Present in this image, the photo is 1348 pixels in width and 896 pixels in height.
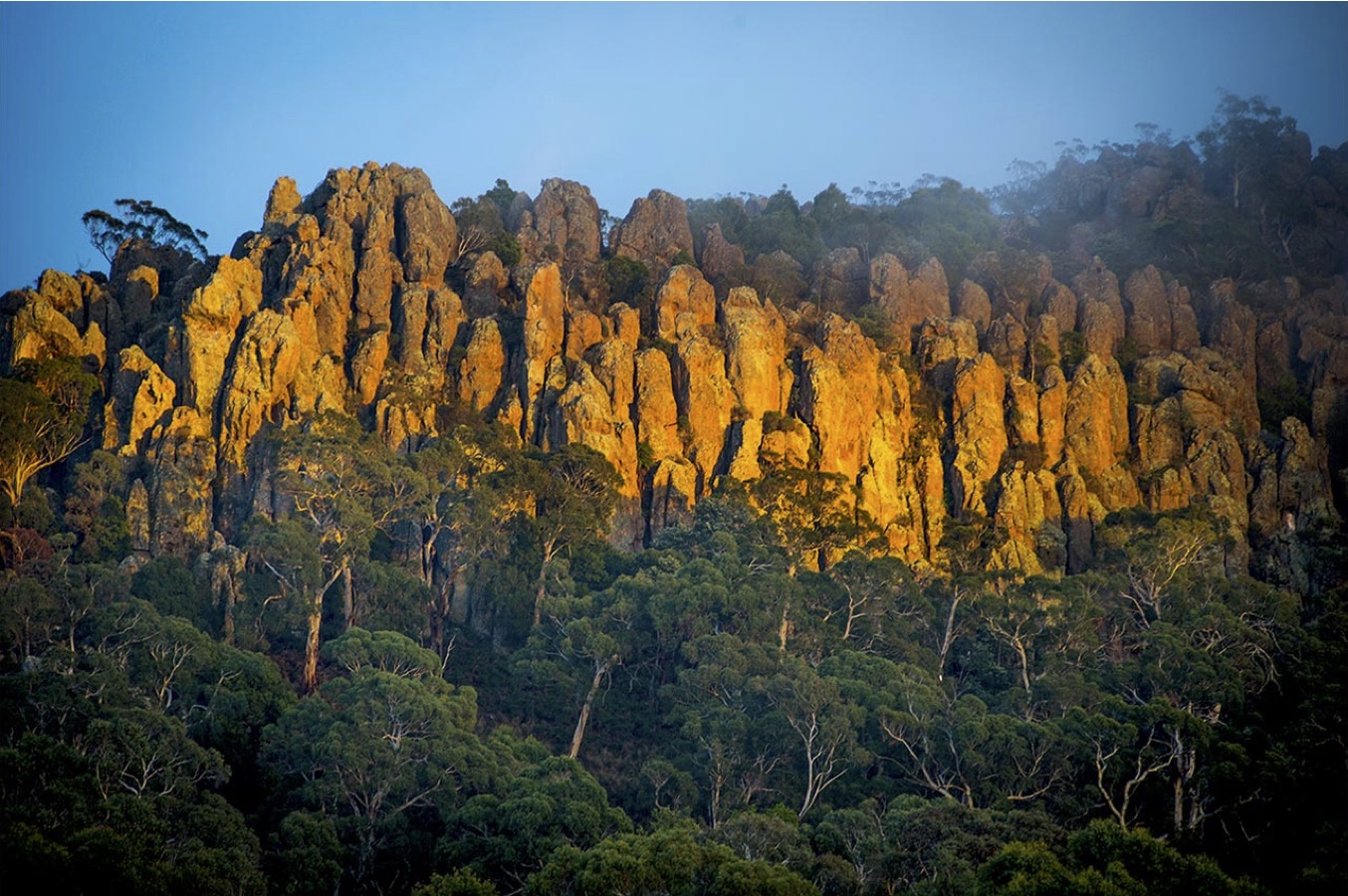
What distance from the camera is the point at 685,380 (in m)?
62.1

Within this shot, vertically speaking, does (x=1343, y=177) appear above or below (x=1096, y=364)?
above

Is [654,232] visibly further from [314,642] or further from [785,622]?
[314,642]

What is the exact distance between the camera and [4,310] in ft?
202

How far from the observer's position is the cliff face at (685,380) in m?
57.7

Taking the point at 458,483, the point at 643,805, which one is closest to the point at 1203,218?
the point at 458,483

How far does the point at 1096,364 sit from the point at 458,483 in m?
31.3

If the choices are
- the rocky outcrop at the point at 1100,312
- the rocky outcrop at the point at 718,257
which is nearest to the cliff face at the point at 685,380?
the rocky outcrop at the point at 1100,312

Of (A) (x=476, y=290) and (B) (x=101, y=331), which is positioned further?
(A) (x=476, y=290)

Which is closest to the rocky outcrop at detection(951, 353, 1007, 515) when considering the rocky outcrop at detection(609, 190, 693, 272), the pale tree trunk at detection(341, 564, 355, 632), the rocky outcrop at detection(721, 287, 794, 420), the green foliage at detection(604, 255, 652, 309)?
the rocky outcrop at detection(721, 287, 794, 420)

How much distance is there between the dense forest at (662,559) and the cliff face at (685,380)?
23 centimetres

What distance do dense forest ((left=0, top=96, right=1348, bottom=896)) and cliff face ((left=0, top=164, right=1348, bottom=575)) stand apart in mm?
227

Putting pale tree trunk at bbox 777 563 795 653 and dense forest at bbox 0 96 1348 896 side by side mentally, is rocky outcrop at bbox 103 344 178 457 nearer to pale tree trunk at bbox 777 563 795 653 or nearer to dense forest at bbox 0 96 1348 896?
dense forest at bbox 0 96 1348 896

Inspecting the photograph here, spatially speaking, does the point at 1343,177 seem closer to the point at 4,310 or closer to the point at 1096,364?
the point at 1096,364

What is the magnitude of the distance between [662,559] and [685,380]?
11.7m
